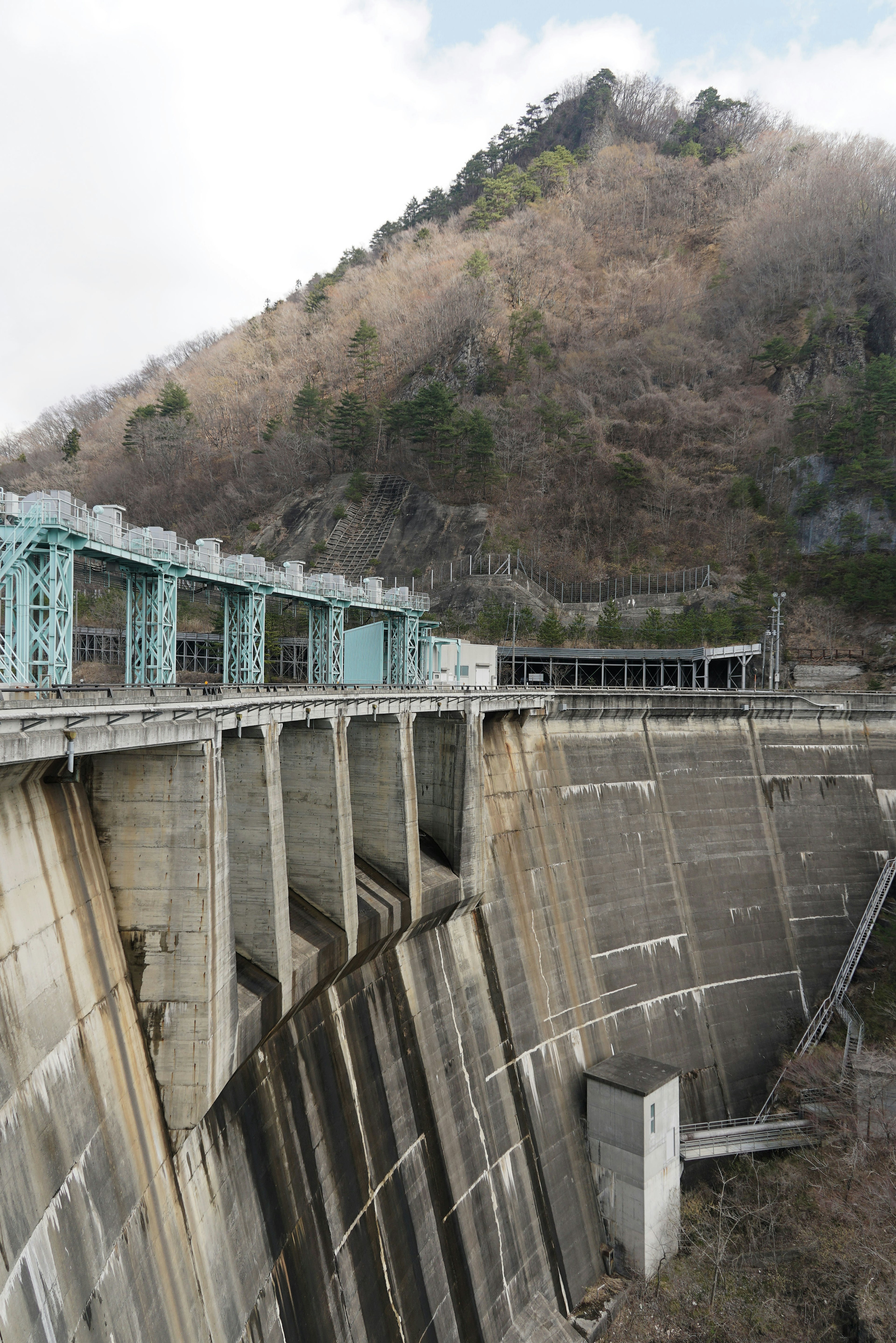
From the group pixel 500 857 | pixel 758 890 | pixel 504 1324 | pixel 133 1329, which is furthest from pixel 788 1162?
pixel 133 1329

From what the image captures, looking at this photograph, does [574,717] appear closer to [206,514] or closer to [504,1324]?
[504,1324]

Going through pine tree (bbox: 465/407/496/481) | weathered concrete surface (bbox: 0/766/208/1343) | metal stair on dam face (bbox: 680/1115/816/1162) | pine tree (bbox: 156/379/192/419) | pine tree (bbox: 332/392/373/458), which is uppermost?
pine tree (bbox: 156/379/192/419)

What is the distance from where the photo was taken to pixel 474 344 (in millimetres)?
92875

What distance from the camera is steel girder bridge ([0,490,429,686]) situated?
1956 centimetres

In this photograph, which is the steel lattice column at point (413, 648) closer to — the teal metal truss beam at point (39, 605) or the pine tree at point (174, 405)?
the teal metal truss beam at point (39, 605)

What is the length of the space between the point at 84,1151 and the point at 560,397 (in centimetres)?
8547

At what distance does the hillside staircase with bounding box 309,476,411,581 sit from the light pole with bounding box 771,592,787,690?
35393 mm

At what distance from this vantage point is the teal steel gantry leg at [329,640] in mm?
41750

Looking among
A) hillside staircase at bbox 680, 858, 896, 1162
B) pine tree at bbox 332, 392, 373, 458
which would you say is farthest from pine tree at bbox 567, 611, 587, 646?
pine tree at bbox 332, 392, 373, 458

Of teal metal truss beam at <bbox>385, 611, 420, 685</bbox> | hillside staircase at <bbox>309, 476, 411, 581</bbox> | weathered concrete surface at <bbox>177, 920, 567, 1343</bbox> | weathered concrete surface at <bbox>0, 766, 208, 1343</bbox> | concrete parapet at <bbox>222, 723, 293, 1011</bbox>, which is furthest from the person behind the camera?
hillside staircase at <bbox>309, 476, 411, 581</bbox>

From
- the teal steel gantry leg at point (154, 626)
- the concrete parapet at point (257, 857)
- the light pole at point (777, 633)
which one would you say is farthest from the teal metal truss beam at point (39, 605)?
the light pole at point (777, 633)

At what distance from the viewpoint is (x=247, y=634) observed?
110ft

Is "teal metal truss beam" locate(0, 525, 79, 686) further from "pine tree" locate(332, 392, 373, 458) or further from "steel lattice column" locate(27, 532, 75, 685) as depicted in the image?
"pine tree" locate(332, 392, 373, 458)

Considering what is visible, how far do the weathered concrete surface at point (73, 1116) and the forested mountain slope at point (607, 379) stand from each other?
197 feet
